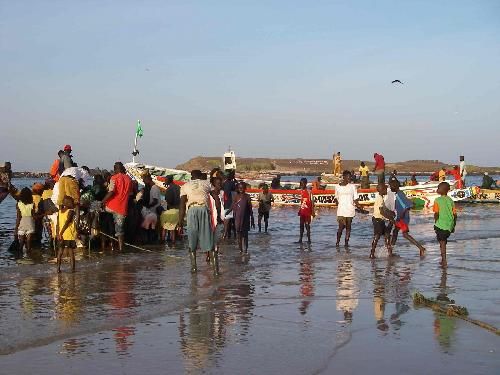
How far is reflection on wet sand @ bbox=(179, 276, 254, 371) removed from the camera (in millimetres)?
6816

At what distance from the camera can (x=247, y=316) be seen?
8.73 metres

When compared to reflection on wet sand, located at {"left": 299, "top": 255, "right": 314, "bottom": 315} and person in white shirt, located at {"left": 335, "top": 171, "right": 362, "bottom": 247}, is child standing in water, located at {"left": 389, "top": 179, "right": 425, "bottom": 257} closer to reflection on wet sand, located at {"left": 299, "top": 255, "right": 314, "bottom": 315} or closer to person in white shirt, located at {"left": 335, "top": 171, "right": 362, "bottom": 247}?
person in white shirt, located at {"left": 335, "top": 171, "right": 362, "bottom": 247}

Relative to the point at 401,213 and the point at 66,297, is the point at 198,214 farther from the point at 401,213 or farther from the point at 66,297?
the point at 401,213

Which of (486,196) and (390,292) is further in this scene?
(486,196)

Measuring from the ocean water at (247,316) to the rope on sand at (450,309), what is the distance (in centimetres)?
11

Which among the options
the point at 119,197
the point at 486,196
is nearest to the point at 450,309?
the point at 119,197

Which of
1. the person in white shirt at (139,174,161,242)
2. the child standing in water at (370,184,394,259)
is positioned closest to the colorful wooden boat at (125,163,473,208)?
the person in white shirt at (139,174,161,242)

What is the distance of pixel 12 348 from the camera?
706cm

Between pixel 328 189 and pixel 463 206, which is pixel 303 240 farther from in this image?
pixel 463 206

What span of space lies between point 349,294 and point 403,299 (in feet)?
2.67

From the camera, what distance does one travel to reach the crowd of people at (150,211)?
12484 mm

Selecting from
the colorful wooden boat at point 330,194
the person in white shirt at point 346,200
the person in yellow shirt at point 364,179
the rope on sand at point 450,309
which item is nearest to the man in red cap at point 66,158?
the person in white shirt at point 346,200

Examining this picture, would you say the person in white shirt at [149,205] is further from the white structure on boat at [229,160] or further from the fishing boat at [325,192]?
the white structure on boat at [229,160]

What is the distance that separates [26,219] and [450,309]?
1042 centimetres
